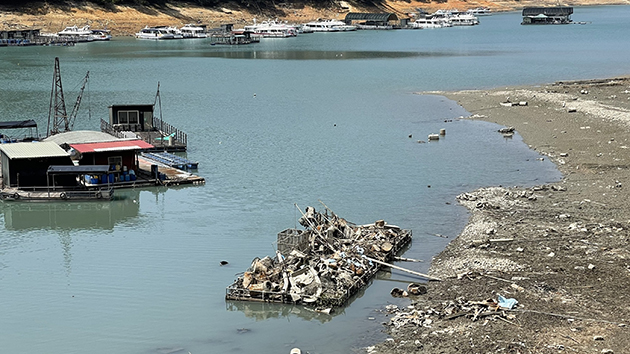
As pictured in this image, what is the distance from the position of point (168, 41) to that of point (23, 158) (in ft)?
463

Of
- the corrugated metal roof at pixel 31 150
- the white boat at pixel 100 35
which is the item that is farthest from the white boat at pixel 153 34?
the corrugated metal roof at pixel 31 150

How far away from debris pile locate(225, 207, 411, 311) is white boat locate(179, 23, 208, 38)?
16100 centimetres

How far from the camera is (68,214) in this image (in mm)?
46031

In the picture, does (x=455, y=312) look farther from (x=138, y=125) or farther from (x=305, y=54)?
(x=305, y=54)

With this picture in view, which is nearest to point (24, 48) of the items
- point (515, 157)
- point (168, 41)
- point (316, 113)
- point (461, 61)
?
point (168, 41)

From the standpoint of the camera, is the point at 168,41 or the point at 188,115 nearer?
the point at 188,115

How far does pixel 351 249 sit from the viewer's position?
3447 centimetres

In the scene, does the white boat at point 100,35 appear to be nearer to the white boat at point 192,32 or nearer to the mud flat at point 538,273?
the white boat at point 192,32

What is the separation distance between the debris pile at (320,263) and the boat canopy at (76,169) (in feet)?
53.3

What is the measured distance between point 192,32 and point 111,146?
147424mm

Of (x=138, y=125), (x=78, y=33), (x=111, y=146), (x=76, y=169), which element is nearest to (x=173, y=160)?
(x=111, y=146)

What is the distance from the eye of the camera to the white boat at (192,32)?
192 metres

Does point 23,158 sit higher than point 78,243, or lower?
higher

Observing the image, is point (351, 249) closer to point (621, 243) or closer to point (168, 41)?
point (621, 243)
